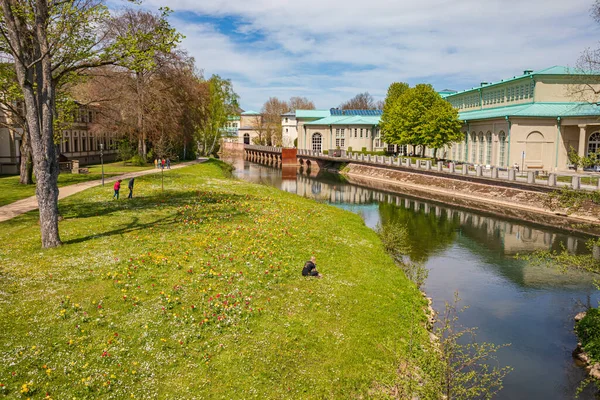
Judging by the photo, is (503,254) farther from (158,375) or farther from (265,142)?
(265,142)

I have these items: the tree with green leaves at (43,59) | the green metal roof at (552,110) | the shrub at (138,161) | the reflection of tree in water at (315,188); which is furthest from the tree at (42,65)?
the green metal roof at (552,110)

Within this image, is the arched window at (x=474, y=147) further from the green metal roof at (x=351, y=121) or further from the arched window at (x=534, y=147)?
the green metal roof at (x=351, y=121)

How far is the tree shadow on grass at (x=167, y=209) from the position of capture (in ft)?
68.5

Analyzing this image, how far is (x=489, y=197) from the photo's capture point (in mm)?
42312

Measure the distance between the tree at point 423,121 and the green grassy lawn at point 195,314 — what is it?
4438 centimetres

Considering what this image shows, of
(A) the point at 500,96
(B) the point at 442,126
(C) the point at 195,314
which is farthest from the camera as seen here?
(A) the point at 500,96

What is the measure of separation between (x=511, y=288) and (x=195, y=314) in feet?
46.7

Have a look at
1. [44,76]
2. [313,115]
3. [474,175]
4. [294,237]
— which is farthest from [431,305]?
[313,115]

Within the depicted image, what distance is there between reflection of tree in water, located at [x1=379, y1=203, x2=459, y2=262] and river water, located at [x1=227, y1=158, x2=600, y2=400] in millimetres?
61

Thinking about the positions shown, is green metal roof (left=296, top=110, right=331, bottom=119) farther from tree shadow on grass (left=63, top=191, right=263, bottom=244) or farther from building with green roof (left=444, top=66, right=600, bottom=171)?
tree shadow on grass (left=63, top=191, right=263, bottom=244)

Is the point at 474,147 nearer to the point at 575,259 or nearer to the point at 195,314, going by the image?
the point at 575,259

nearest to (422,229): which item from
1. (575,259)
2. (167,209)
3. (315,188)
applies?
(167,209)

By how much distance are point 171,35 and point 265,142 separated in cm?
12954

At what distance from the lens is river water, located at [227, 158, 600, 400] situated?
13383 millimetres
